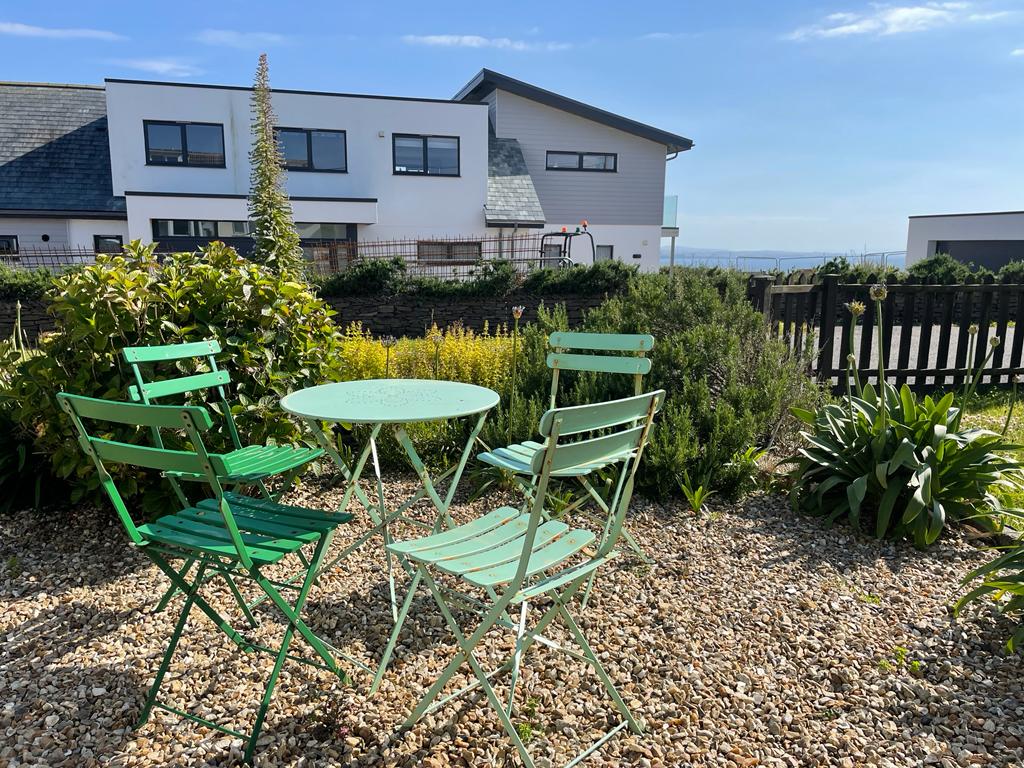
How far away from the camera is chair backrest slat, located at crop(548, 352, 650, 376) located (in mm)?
3570

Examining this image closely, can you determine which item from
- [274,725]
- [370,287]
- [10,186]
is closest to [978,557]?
[274,725]

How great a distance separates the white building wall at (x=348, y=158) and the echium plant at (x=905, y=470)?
59.7ft

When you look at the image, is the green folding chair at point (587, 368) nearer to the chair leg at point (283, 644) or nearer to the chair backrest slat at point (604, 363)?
the chair backrest slat at point (604, 363)

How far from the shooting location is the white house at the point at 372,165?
19.2 m

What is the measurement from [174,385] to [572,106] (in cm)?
2292

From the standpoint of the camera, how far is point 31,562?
3684 millimetres

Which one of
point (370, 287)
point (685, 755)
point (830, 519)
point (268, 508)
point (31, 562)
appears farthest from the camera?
point (370, 287)

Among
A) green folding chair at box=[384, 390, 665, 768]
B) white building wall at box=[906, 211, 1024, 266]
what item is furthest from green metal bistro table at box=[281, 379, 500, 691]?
white building wall at box=[906, 211, 1024, 266]

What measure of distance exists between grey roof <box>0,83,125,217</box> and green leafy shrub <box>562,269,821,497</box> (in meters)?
18.2

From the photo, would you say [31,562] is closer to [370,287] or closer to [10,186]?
[370,287]

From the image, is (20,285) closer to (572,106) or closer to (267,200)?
(267,200)

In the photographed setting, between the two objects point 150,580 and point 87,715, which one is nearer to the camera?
point 87,715

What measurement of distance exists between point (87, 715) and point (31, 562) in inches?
61.3

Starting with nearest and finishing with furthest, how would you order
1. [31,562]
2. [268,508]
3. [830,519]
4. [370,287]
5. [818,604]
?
[268,508] → [818,604] → [31,562] → [830,519] → [370,287]
